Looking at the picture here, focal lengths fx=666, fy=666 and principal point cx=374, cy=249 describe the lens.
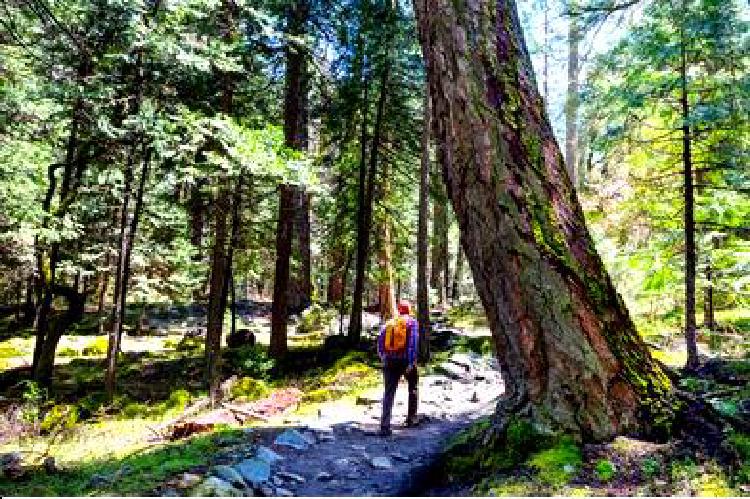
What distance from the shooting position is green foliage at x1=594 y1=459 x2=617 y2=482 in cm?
453

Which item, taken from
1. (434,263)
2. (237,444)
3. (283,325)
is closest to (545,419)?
(237,444)

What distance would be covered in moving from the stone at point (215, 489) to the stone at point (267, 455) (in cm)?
100

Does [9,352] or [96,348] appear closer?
[9,352]

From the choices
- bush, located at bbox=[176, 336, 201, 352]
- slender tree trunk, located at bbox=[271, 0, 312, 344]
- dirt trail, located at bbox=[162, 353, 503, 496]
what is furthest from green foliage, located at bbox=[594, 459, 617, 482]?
bush, located at bbox=[176, 336, 201, 352]

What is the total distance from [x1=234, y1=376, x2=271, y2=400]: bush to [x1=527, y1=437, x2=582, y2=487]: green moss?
7.70 metres

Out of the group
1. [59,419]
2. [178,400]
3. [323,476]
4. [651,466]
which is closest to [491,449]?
[651,466]

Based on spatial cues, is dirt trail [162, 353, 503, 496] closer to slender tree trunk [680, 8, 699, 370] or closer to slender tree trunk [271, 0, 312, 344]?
slender tree trunk [680, 8, 699, 370]

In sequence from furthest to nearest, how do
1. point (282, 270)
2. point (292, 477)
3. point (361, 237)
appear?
1. point (361, 237)
2. point (282, 270)
3. point (292, 477)

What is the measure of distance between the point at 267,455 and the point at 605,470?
11.3ft

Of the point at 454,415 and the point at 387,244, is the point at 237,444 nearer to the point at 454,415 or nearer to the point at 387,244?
the point at 454,415

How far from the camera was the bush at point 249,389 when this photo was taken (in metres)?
12.1

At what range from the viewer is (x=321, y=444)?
767cm

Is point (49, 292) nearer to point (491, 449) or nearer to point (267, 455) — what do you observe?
point (267, 455)

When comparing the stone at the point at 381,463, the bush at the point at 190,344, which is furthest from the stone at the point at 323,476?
the bush at the point at 190,344
